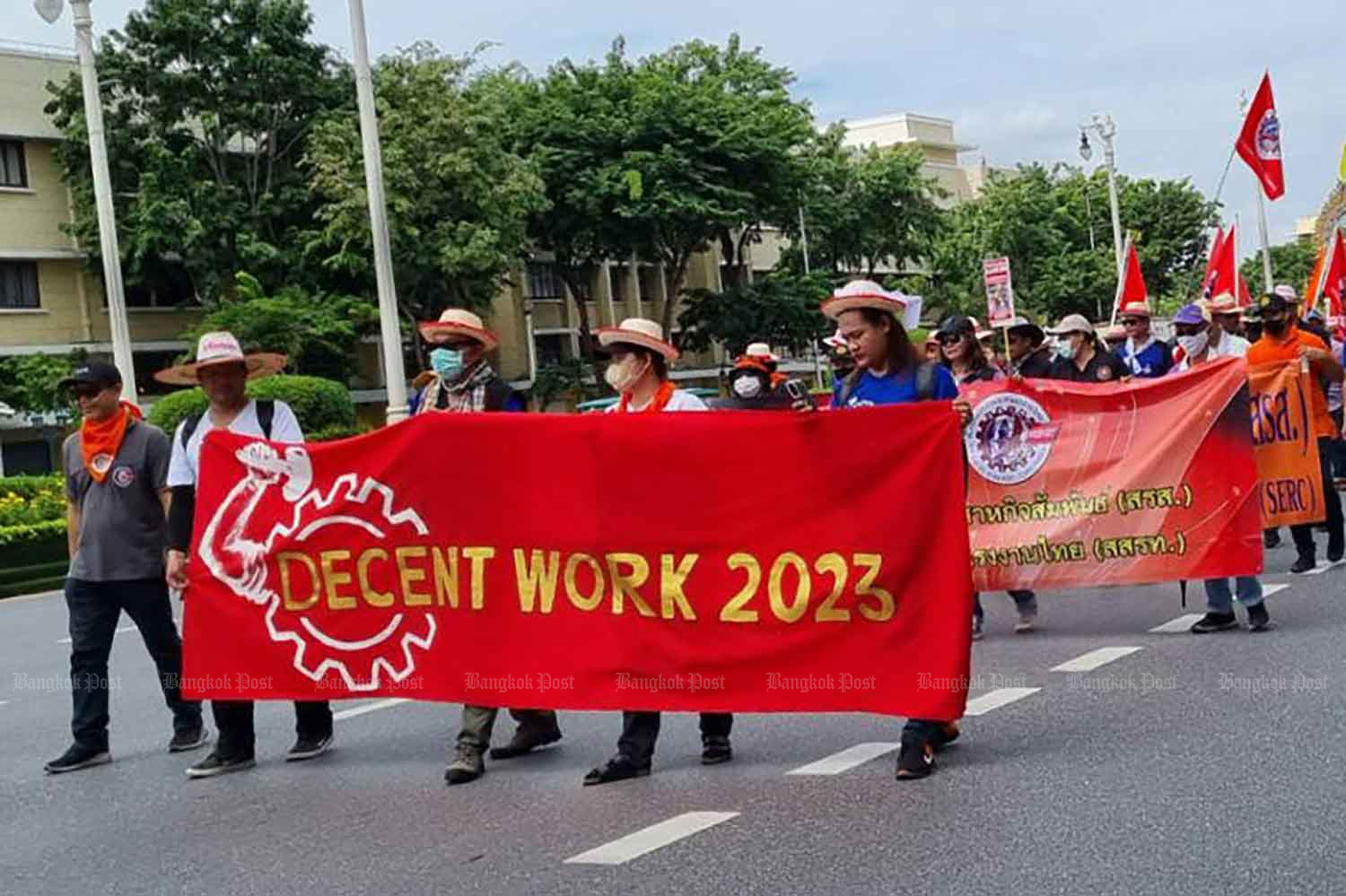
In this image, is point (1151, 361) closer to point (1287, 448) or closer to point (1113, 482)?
point (1287, 448)

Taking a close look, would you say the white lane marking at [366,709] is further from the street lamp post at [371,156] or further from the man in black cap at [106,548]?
the street lamp post at [371,156]

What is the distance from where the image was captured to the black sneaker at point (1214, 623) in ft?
30.6

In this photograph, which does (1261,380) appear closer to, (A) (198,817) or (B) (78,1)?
(A) (198,817)

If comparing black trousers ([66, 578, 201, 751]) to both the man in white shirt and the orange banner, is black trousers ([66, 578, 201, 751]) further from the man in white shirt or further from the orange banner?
the orange banner

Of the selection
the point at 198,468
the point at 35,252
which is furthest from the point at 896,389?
the point at 35,252

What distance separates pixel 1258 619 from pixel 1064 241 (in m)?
66.0

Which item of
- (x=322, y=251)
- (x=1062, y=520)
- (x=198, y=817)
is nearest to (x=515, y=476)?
(x=198, y=817)

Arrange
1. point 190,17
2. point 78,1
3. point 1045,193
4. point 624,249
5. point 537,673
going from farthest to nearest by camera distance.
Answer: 1. point 1045,193
2. point 624,249
3. point 190,17
4. point 78,1
5. point 537,673

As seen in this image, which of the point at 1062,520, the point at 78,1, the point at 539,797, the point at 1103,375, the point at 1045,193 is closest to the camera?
the point at 539,797

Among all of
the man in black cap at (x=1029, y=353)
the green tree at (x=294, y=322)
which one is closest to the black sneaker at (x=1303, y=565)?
the man in black cap at (x=1029, y=353)

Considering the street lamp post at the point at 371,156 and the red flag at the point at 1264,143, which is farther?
the street lamp post at the point at 371,156

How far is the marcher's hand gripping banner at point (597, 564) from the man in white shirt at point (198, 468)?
0.33 ft

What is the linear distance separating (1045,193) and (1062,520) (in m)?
65.3

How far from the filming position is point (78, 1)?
82.7ft
